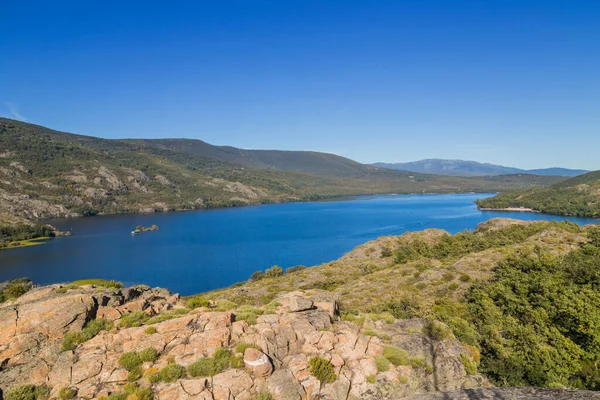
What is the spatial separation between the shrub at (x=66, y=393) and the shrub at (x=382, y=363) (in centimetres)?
1277

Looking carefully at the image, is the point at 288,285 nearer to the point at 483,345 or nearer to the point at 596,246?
the point at 483,345

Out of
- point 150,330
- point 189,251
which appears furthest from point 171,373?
point 189,251

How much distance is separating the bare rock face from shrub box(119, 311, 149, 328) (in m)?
6.24

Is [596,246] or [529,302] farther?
[596,246]

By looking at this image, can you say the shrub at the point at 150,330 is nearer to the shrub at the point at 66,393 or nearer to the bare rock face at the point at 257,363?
the shrub at the point at 66,393

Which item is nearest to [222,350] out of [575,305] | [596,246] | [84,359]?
[84,359]

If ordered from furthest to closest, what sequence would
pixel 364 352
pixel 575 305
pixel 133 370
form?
pixel 575 305, pixel 364 352, pixel 133 370

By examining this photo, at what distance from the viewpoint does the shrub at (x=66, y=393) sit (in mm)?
12781

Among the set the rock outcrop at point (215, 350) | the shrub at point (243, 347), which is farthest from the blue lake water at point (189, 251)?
the shrub at point (243, 347)

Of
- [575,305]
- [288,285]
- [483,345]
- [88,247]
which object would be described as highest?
[575,305]

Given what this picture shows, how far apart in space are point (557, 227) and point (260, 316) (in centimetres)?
6977

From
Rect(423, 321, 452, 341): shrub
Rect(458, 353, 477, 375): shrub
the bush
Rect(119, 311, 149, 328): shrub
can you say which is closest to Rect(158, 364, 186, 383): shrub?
Rect(119, 311, 149, 328): shrub

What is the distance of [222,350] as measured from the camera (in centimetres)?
1514

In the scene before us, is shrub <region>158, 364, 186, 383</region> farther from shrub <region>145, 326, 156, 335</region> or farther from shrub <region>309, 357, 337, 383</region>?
shrub <region>309, 357, 337, 383</region>
